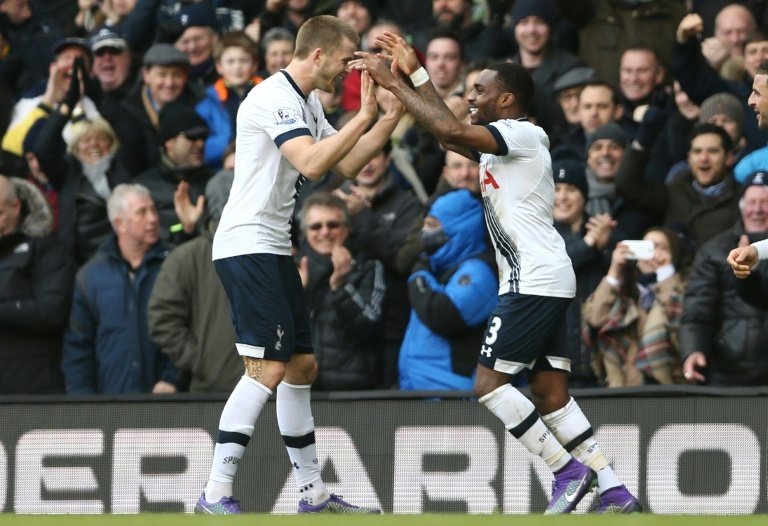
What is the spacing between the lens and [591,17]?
1349 centimetres

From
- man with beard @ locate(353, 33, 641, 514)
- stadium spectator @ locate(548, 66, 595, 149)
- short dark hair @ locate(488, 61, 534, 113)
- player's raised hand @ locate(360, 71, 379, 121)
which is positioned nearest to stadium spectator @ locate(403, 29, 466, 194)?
stadium spectator @ locate(548, 66, 595, 149)

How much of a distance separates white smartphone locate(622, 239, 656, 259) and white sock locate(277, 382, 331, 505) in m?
2.62

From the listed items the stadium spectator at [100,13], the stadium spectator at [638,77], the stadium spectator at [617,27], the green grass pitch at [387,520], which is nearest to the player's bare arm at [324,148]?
the green grass pitch at [387,520]

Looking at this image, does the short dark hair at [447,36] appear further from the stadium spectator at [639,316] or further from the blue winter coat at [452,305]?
the stadium spectator at [639,316]

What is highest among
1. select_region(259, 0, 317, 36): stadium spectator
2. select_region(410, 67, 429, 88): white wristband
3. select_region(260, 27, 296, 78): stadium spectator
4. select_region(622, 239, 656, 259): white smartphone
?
select_region(259, 0, 317, 36): stadium spectator

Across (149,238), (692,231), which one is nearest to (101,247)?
(149,238)

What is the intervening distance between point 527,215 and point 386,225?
9.56 ft

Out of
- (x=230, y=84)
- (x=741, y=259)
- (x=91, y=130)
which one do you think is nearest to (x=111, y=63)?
(x=230, y=84)

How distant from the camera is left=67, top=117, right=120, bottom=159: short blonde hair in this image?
1273 cm

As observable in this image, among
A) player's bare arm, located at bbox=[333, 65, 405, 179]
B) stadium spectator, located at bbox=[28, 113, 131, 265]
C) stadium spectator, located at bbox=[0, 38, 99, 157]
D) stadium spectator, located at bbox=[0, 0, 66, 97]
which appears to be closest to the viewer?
player's bare arm, located at bbox=[333, 65, 405, 179]

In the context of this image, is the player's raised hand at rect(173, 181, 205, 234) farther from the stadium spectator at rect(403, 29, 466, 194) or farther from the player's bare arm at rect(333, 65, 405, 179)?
the player's bare arm at rect(333, 65, 405, 179)

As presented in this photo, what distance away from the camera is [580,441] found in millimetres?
8656

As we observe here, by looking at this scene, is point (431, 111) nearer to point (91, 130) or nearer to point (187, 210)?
point (187, 210)

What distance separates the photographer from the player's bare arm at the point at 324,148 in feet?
27.1
